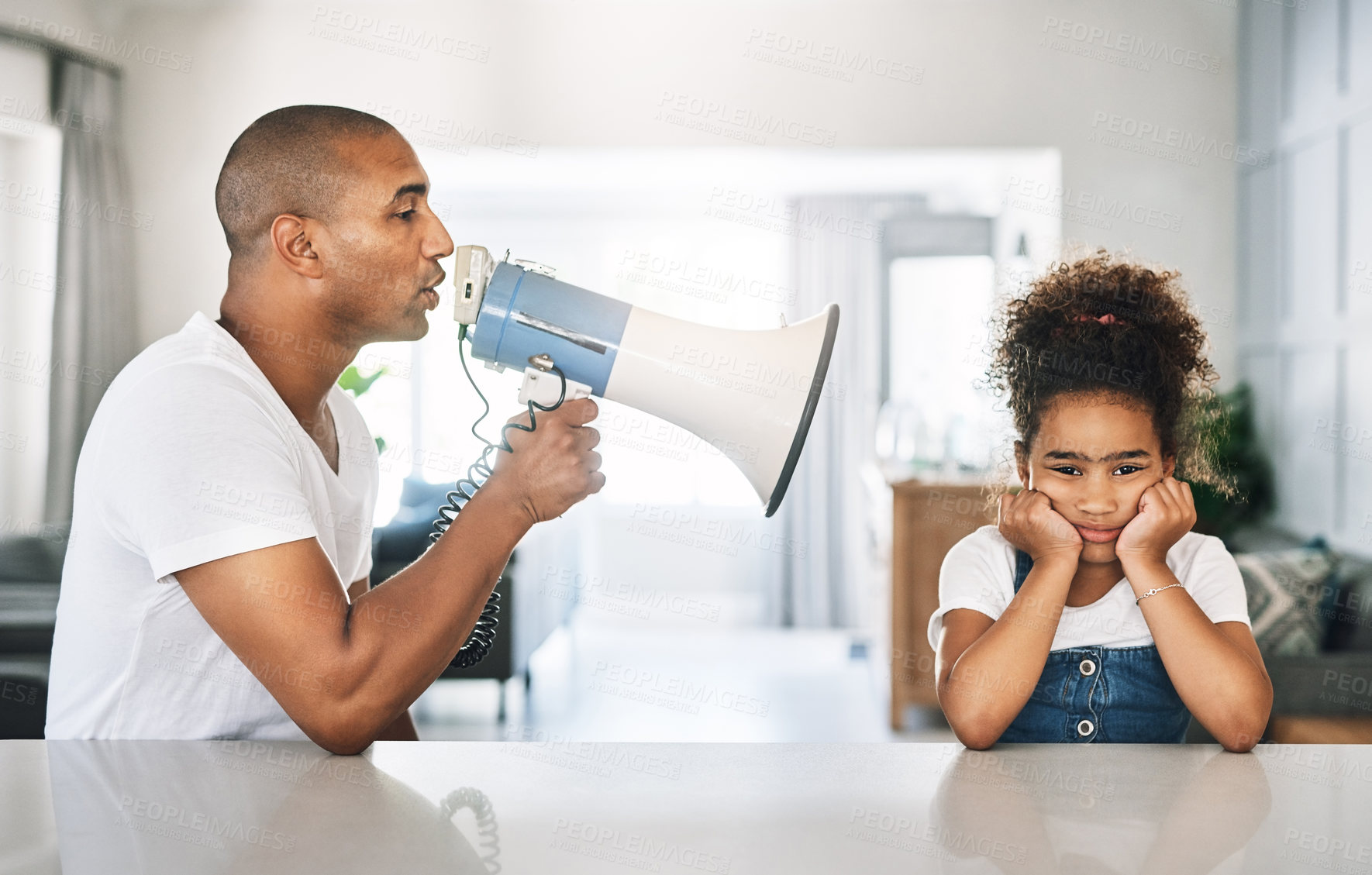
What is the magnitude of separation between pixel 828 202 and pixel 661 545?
2332 millimetres

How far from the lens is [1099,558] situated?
1235 millimetres

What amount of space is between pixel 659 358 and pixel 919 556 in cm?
262

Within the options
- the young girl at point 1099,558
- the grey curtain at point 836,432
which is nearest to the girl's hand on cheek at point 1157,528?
the young girl at point 1099,558

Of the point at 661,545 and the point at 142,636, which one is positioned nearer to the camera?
the point at 142,636

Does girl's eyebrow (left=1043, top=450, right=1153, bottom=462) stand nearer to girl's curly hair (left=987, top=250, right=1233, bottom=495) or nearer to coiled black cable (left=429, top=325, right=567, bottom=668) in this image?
girl's curly hair (left=987, top=250, right=1233, bottom=495)

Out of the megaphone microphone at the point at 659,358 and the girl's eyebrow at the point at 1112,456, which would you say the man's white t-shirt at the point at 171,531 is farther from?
the girl's eyebrow at the point at 1112,456

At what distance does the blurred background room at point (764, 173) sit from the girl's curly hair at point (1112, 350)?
5.81 feet

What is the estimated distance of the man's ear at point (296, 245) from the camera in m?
1.08

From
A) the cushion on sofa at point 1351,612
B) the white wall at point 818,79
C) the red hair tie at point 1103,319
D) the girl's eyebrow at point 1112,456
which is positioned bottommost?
the cushion on sofa at point 1351,612

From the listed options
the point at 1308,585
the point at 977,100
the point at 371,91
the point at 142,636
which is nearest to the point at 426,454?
the point at 371,91

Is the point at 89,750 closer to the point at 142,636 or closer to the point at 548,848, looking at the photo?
the point at 142,636

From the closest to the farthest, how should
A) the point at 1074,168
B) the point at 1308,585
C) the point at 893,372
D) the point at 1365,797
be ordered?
1. the point at 1365,797
2. the point at 1308,585
3. the point at 1074,168
4. the point at 893,372

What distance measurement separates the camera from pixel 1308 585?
258 cm

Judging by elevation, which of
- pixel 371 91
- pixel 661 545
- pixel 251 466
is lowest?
pixel 661 545
